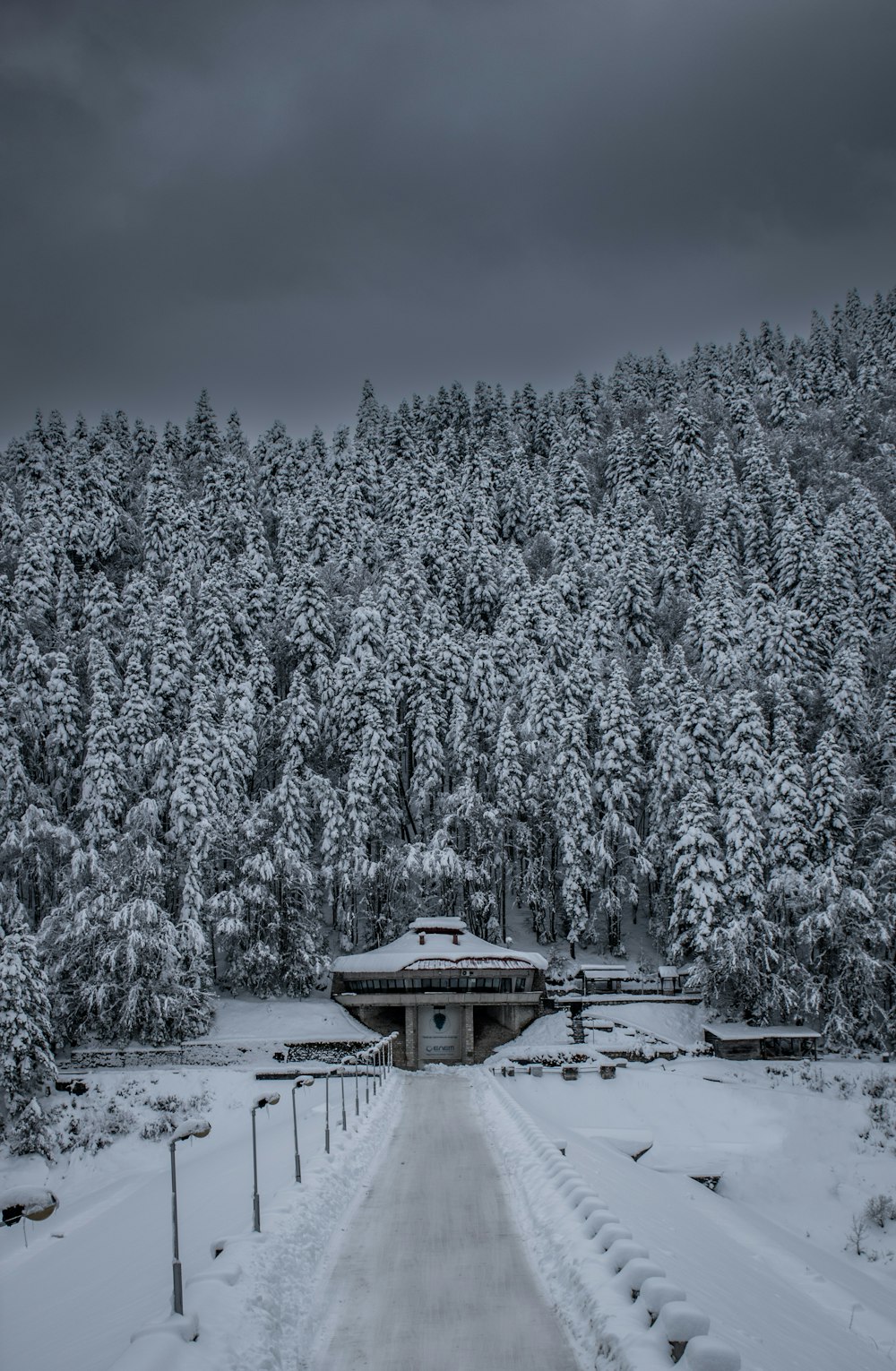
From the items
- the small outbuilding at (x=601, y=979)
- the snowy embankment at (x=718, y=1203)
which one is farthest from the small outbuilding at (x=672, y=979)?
the snowy embankment at (x=718, y=1203)

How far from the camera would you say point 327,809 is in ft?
164

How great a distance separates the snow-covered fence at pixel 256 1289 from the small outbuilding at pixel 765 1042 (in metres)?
28.5

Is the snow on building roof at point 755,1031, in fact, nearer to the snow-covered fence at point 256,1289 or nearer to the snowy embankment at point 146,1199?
the snowy embankment at point 146,1199

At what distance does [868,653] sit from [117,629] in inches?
2086

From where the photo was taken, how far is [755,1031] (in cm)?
3891

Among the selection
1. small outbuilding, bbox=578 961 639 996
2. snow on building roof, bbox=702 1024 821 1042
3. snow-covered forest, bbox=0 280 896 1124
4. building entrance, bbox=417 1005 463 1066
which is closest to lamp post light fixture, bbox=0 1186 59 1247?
snow-covered forest, bbox=0 280 896 1124

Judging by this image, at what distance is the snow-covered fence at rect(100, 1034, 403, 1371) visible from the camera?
7160 millimetres

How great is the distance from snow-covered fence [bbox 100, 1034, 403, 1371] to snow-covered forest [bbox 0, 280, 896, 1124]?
2045cm

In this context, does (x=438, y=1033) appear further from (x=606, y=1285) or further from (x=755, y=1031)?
(x=606, y=1285)

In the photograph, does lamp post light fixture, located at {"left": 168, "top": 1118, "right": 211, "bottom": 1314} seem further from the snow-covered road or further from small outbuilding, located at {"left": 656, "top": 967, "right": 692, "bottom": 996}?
small outbuilding, located at {"left": 656, "top": 967, "right": 692, "bottom": 996}

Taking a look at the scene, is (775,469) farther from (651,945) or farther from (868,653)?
(651,945)

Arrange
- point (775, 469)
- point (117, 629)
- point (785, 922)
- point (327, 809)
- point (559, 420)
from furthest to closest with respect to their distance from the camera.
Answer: point (559, 420) → point (775, 469) → point (117, 629) → point (327, 809) → point (785, 922)

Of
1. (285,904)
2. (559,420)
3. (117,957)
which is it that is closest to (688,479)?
(559,420)

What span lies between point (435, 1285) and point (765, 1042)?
34147 millimetres
